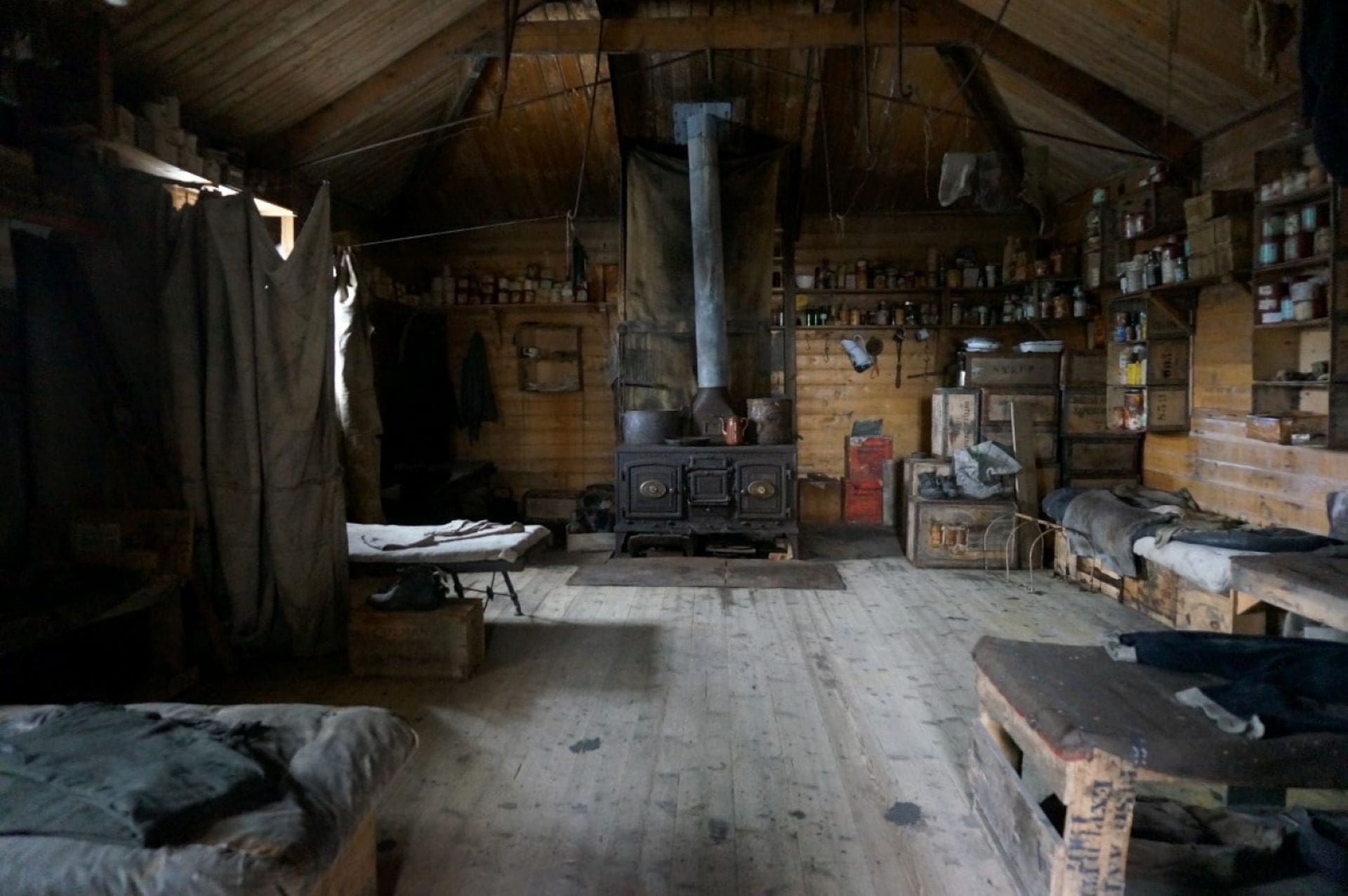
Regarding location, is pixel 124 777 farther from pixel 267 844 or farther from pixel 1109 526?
pixel 1109 526

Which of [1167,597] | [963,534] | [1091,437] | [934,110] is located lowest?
[1167,597]

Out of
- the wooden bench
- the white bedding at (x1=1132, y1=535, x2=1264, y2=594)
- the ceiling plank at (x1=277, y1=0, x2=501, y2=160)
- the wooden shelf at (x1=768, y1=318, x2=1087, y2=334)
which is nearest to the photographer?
the wooden bench

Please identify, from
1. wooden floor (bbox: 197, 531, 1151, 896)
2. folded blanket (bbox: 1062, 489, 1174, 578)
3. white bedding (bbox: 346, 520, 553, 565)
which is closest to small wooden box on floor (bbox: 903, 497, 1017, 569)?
folded blanket (bbox: 1062, 489, 1174, 578)

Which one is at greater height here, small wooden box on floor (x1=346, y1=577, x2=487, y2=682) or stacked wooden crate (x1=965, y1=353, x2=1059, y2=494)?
stacked wooden crate (x1=965, y1=353, x2=1059, y2=494)

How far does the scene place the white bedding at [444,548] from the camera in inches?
146

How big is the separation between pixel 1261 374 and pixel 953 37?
101 inches

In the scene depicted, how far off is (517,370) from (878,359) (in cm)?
329

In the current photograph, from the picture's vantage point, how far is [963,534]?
5.30 metres

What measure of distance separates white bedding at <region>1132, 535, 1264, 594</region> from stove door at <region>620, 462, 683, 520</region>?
2803mm

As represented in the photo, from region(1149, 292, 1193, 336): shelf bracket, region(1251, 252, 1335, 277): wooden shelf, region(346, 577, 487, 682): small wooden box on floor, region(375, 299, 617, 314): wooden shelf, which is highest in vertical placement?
region(375, 299, 617, 314): wooden shelf

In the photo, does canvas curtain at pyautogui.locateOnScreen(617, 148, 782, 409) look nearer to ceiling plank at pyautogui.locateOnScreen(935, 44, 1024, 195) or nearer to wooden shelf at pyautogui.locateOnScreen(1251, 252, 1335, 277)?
ceiling plank at pyautogui.locateOnScreen(935, 44, 1024, 195)

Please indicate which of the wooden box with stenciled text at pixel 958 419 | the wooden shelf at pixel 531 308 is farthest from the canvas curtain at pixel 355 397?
the wooden box with stenciled text at pixel 958 419

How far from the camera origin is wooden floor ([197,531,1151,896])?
206 cm

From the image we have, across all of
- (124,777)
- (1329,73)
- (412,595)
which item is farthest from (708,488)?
(124,777)
